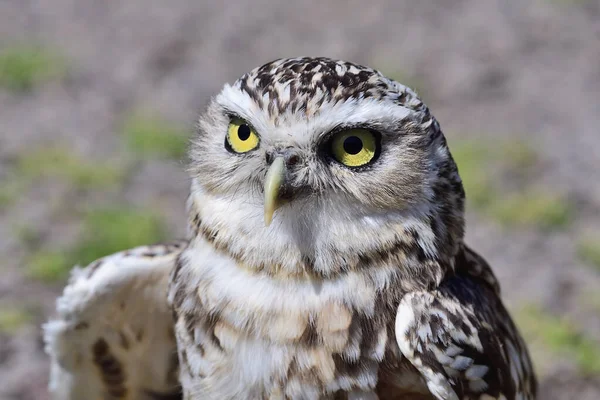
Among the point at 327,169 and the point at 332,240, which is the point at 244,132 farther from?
the point at 332,240

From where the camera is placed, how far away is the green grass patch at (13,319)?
476 centimetres

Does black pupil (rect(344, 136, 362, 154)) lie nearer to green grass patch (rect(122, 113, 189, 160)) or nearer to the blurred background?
the blurred background

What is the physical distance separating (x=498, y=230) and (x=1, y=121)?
3954mm

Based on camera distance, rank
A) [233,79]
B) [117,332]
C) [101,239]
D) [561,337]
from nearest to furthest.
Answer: [117,332], [561,337], [101,239], [233,79]

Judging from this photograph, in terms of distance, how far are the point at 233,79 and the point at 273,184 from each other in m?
4.76

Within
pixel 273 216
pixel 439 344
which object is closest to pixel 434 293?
pixel 439 344

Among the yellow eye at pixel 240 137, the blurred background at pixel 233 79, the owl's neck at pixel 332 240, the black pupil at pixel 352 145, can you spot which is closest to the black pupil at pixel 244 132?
the yellow eye at pixel 240 137

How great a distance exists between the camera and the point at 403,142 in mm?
2773

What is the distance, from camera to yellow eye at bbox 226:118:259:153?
9.27 ft

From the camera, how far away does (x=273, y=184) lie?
8.64 feet

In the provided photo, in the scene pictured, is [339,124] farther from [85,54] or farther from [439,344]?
[85,54]

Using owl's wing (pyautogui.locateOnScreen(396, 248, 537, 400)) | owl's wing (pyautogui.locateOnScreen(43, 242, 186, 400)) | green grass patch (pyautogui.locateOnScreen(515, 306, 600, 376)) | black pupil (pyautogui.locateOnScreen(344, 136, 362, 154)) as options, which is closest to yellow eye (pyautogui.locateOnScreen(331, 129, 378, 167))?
black pupil (pyautogui.locateOnScreen(344, 136, 362, 154))

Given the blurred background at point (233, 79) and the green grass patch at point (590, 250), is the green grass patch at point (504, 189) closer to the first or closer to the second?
the blurred background at point (233, 79)

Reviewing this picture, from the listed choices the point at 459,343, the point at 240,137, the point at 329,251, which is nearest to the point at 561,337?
the point at 459,343
